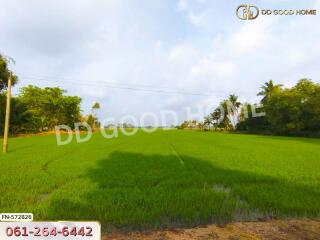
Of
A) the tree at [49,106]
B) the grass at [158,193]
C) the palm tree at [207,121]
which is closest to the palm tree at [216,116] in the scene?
the palm tree at [207,121]

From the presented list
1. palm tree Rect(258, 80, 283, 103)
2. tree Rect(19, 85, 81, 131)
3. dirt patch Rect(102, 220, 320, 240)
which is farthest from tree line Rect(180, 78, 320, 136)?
dirt patch Rect(102, 220, 320, 240)

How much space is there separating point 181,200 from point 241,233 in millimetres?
2214

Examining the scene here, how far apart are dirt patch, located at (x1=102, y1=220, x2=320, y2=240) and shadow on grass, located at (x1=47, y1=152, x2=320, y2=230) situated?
1.38 feet

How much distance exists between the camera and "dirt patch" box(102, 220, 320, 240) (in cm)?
492

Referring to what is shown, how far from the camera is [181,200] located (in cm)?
716

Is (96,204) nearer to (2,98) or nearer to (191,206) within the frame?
(191,206)

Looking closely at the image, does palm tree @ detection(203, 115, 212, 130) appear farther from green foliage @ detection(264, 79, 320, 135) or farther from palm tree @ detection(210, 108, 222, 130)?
green foliage @ detection(264, 79, 320, 135)

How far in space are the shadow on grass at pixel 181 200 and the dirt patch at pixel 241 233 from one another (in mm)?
422

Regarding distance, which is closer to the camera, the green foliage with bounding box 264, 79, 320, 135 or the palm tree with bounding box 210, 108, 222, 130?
the green foliage with bounding box 264, 79, 320, 135

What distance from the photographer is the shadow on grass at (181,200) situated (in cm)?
590

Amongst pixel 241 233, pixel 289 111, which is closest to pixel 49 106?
pixel 289 111

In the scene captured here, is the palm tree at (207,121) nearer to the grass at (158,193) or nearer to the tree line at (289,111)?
the tree line at (289,111)

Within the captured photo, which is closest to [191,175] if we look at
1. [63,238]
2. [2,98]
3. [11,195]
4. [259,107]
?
[11,195]

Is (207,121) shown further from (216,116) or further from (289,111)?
(289,111)
